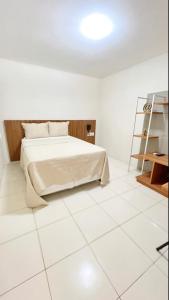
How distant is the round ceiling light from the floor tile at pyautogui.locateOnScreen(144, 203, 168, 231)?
2029 millimetres

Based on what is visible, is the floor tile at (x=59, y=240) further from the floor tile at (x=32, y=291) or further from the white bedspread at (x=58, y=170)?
the white bedspread at (x=58, y=170)

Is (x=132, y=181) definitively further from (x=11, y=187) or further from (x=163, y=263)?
(x=11, y=187)

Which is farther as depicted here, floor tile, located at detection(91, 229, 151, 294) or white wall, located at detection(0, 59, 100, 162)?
white wall, located at detection(0, 59, 100, 162)

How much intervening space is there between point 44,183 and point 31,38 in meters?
1.89

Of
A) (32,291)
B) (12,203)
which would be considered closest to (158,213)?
(32,291)

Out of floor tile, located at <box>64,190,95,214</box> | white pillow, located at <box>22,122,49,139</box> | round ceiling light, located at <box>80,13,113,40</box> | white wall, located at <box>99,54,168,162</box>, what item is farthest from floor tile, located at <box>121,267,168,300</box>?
white pillow, located at <box>22,122,49,139</box>

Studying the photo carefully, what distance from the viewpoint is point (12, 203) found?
61.3 inches

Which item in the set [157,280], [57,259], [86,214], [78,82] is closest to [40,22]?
[78,82]

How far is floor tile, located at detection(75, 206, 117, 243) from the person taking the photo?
1207 mm

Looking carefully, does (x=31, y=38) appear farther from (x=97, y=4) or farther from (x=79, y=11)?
(x=97, y=4)

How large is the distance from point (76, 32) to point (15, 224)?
226cm

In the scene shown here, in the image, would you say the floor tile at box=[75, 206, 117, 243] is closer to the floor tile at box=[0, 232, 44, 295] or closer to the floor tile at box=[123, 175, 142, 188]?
the floor tile at box=[0, 232, 44, 295]

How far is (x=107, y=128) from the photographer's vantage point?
341cm

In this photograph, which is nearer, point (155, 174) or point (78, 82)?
point (155, 174)
